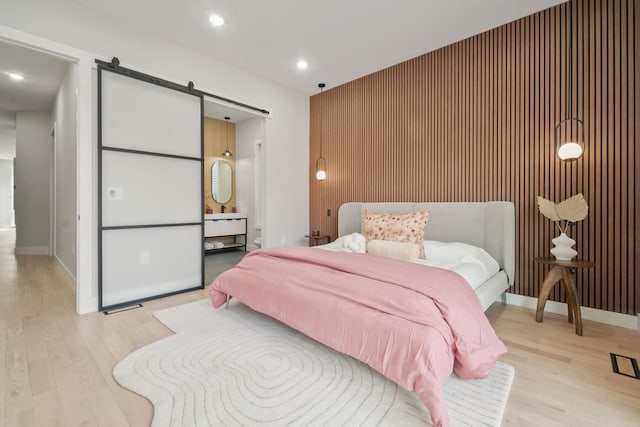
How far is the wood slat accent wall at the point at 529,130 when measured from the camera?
7.89 feet

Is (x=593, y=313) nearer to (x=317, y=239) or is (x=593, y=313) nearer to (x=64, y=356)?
(x=317, y=239)

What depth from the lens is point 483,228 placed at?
303 cm

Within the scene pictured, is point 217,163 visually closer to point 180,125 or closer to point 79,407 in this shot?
point 180,125

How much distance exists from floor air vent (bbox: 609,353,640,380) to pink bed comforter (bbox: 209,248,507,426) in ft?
2.71

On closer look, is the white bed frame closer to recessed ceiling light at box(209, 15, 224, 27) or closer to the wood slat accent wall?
the wood slat accent wall

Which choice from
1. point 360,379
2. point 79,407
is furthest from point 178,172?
point 360,379

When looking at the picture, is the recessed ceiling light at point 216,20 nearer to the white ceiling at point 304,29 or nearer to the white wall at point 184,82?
the white ceiling at point 304,29

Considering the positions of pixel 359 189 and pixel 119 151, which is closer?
pixel 119 151

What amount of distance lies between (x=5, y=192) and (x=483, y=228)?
15.4 metres

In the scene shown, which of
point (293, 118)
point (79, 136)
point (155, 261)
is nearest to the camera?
point (79, 136)

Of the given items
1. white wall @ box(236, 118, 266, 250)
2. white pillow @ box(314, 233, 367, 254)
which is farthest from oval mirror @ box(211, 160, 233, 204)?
white pillow @ box(314, 233, 367, 254)

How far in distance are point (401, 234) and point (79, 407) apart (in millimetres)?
2708

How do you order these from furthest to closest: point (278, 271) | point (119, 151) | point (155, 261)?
1. point (155, 261)
2. point (119, 151)
3. point (278, 271)

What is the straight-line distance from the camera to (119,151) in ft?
Result: 9.25
